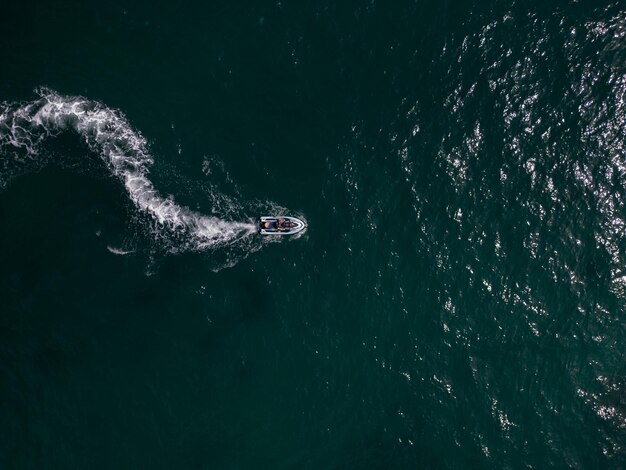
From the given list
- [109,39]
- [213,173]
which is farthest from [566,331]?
[109,39]

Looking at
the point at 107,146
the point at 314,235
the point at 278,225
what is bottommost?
the point at 314,235

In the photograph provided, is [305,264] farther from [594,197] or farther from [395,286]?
[594,197]

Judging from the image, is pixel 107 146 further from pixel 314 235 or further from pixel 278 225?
pixel 314 235

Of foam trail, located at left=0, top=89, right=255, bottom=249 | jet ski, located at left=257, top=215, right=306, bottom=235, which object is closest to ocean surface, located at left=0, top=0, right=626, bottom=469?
foam trail, located at left=0, top=89, right=255, bottom=249

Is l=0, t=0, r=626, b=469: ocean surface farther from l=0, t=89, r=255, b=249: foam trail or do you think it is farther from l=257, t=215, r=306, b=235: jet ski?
l=257, t=215, r=306, b=235: jet ski

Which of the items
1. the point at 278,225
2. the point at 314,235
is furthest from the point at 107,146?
the point at 314,235
